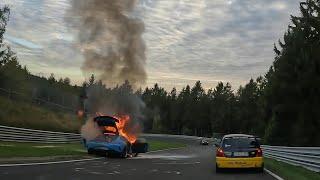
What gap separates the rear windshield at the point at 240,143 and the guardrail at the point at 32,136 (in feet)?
66.1

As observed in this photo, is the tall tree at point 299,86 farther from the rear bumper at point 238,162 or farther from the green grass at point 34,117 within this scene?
the rear bumper at point 238,162

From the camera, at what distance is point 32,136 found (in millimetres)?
42000

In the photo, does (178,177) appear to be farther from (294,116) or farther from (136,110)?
(294,116)

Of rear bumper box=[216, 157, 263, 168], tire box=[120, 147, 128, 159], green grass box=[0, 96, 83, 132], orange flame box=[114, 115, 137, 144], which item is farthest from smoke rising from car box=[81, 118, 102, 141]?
rear bumper box=[216, 157, 263, 168]

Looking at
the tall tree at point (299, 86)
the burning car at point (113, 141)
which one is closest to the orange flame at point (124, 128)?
the burning car at point (113, 141)

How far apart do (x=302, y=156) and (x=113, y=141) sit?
1074 centimetres

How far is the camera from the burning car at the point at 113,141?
3070 cm

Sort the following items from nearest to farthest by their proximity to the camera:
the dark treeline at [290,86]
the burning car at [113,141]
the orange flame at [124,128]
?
the burning car at [113,141] < the orange flame at [124,128] < the dark treeline at [290,86]

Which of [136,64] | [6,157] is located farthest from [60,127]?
[6,157]

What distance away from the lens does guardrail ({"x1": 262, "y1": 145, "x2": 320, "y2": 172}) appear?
69.2 feet

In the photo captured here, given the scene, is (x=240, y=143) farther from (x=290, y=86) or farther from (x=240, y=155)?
(x=290, y=86)

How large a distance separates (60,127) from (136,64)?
18.5 m

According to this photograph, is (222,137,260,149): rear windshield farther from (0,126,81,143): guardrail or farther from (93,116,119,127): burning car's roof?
(0,126,81,143): guardrail

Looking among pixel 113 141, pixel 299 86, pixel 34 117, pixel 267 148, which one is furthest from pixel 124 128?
pixel 299 86
